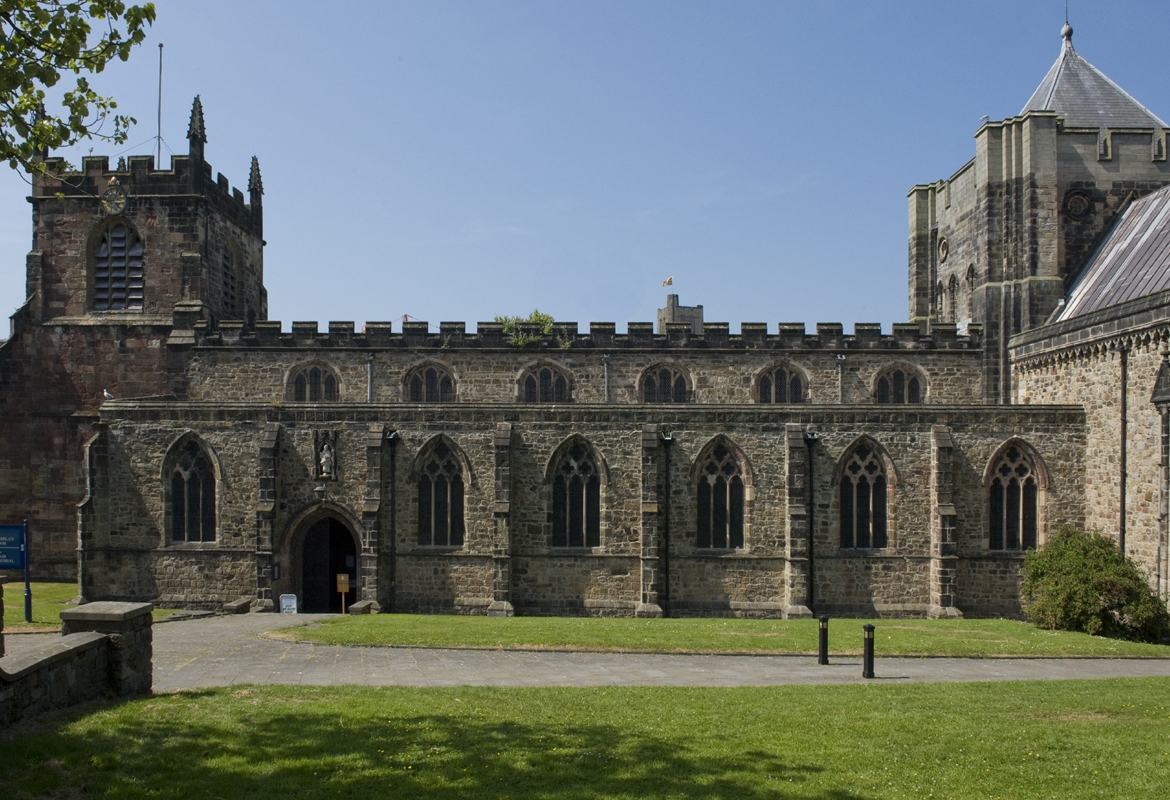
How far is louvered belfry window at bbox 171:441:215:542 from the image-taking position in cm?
2759

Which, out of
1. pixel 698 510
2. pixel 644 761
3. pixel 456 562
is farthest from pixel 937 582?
pixel 644 761

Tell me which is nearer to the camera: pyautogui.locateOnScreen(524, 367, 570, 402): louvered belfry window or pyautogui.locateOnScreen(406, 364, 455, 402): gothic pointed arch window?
pyautogui.locateOnScreen(406, 364, 455, 402): gothic pointed arch window

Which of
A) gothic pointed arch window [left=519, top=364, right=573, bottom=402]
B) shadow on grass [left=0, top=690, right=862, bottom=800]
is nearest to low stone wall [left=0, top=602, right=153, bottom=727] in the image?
shadow on grass [left=0, top=690, right=862, bottom=800]

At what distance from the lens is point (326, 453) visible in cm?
2700

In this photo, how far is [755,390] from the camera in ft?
115

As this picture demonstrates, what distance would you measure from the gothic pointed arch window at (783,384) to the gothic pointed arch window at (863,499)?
8.07 m

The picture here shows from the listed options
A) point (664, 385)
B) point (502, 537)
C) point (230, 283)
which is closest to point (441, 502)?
point (502, 537)

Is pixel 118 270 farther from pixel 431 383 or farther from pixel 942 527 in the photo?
pixel 942 527

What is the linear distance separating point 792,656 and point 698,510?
800 centimetres

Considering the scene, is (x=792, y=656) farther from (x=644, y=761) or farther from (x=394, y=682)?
(x=644, y=761)

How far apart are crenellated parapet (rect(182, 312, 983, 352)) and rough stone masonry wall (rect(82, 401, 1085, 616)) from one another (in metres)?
7.87

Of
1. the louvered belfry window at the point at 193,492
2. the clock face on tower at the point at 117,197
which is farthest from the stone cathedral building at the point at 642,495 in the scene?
the clock face on tower at the point at 117,197

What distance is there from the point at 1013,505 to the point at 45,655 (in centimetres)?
2469

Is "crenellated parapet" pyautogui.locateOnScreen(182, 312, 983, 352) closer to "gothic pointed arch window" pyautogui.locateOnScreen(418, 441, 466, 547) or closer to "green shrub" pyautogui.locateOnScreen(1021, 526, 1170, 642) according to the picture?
"gothic pointed arch window" pyautogui.locateOnScreen(418, 441, 466, 547)
